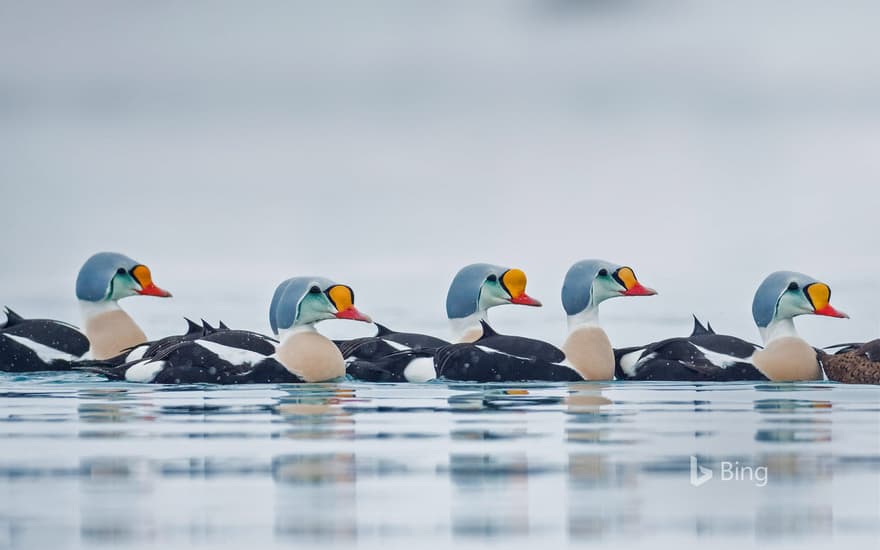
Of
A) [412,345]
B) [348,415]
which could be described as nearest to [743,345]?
[412,345]

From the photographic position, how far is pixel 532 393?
11.9 m

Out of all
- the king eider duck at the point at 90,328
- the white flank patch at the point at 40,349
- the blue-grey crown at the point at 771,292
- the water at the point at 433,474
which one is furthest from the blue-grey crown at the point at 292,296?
the blue-grey crown at the point at 771,292

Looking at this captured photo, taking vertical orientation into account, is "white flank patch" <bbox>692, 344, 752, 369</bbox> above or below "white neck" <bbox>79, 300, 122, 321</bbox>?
below

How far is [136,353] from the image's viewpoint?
45.6 ft

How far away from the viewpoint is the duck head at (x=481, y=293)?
15688 mm

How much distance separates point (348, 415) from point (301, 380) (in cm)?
360

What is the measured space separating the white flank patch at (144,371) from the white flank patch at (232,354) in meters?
0.36

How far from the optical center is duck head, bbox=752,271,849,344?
14.9 meters

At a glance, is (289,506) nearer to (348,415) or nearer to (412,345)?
(348,415)

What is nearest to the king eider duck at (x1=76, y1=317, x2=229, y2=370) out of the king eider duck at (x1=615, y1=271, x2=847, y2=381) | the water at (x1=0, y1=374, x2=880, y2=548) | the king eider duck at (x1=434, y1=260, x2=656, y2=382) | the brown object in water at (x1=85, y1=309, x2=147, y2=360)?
the brown object in water at (x1=85, y1=309, x2=147, y2=360)

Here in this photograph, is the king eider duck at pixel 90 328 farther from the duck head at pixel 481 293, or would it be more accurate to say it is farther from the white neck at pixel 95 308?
the duck head at pixel 481 293

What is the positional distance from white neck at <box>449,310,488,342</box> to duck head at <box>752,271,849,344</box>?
2614 millimetres

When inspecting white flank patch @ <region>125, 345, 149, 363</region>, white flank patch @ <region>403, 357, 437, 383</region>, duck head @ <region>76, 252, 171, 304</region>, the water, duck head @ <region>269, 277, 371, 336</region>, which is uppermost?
duck head @ <region>76, 252, 171, 304</region>

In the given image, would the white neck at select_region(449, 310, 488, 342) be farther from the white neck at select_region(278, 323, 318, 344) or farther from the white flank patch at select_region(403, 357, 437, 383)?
the white neck at select_region(278, 323, 318, 344)
